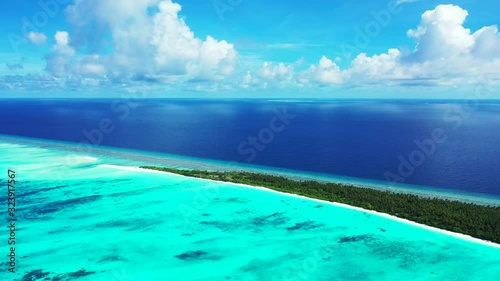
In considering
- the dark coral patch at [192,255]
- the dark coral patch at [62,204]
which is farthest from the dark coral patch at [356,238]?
the dark coral patch at [62,204]

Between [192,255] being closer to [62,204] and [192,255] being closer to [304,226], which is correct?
[304,226]

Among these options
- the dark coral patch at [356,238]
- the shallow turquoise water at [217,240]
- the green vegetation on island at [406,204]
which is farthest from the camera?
the green vegetation on island at [406,204]

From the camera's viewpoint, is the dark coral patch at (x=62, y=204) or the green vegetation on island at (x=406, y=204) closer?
the green vegetation on island at (x=406, y=204)

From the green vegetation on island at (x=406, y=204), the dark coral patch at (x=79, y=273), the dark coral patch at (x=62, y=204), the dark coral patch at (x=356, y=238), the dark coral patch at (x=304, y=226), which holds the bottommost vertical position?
the dark coral patch at (x=79, y=273)

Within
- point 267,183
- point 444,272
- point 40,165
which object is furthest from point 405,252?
point 40,165

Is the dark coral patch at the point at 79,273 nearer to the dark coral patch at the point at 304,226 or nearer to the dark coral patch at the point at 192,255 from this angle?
the dark coral patch at the point at 192,255

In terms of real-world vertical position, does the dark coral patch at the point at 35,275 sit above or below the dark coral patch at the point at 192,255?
below
